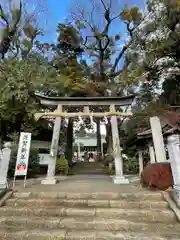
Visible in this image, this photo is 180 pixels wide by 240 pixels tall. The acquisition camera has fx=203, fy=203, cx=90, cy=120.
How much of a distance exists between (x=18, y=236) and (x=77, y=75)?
1439 centimetres

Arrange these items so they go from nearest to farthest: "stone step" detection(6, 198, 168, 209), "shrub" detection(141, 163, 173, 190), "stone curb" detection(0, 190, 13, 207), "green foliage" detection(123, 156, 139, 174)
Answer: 1. "stone step" detection(6, 198, 168, 209)
2. "stone curb" detection(0, 190, 13, 207)
3. "shrub" detection(141, 163, 173, 190)
4. "green foliage" detection(123, 156, 139, 174)

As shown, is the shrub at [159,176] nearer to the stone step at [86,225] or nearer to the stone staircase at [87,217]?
the stone staircase at [87,217]

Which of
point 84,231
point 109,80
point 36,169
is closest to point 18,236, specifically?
point 84,231

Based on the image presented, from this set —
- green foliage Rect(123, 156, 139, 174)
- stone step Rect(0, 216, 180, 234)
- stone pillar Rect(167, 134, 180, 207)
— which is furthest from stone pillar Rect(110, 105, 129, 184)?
green foliage Rect(123, 156, 139, 174)

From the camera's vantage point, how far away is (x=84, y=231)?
4.03 m

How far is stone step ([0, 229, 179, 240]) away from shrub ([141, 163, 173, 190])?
2275mm

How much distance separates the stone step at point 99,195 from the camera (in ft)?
17.8

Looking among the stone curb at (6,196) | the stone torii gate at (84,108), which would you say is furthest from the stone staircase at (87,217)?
the stone torii gate at (84,108)

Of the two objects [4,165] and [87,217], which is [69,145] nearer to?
[4,165]

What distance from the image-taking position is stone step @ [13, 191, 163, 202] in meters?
5.43

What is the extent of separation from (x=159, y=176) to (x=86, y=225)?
9.19 feet

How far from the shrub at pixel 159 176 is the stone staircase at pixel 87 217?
1.46 ft

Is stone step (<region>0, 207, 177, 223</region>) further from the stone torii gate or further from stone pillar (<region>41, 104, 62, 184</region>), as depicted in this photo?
the stone torii gate

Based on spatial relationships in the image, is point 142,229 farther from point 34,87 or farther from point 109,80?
point 109,80
